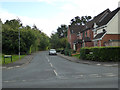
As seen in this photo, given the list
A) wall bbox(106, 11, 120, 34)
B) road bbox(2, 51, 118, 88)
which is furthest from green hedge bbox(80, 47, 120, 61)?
wall bbox(106, 11, 120, 34)

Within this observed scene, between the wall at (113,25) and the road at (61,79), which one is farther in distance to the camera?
the wall at (113,25)

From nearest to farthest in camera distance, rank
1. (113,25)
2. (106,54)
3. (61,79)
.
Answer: (61,79) → (106,54) → (113,25)

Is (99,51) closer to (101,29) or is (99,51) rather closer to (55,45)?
(101,29)

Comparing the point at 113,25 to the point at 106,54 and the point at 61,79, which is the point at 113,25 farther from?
the point at 61,79

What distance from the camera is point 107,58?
1761cm

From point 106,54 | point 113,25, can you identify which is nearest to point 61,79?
point 106,54

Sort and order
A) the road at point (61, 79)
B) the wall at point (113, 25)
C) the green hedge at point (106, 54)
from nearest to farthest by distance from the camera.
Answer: the road at point (61, 79)
the green hedge at point (106, 54)
the wall at point (113, 25)

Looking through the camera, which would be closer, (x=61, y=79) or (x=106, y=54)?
(x=61, y=79)

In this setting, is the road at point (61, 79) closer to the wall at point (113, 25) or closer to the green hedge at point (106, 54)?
the green hedge at point (106, 54)

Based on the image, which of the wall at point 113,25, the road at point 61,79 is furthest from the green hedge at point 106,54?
the wall at point 113,25

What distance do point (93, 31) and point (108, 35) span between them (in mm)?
6708

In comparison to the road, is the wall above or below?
above

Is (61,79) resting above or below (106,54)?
below

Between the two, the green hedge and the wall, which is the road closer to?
the green hedge
